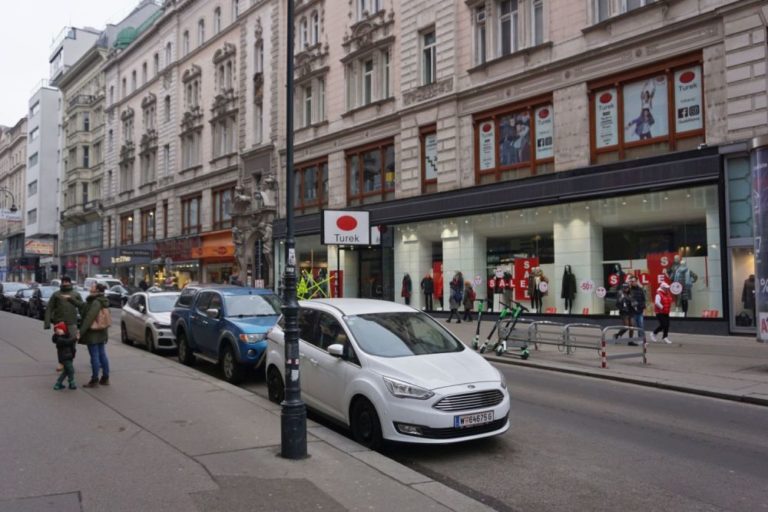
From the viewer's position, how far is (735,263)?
17547 millimetres

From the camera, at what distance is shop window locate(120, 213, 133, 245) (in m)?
55.0

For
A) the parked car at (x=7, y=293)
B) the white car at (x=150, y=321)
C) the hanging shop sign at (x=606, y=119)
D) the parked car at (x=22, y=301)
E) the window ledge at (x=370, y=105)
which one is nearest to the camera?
the white car at (x=150, y=321)

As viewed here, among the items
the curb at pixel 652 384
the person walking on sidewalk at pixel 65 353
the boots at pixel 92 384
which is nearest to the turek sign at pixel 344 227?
the curb at pixel 652 384

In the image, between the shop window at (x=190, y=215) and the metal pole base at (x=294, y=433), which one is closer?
the metal pole base at (x=294, y=433)

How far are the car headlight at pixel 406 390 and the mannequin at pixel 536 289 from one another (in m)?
16.6

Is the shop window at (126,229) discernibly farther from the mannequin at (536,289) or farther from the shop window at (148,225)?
the mannequin at (536,289)

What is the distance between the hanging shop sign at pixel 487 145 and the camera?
24.1 metres

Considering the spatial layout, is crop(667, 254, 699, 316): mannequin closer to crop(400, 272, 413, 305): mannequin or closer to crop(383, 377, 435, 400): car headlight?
crop(400, 272, 413, 305): mannequin

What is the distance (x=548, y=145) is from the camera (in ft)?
73.2

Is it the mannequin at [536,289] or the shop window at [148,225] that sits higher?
the shop window at [148,225]

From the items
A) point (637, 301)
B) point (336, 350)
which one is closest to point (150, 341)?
point (336, 350)

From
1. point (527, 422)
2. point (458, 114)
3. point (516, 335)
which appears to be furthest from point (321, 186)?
point (527, 422)

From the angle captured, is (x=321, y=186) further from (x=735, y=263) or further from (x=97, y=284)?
(x=97, y=284)

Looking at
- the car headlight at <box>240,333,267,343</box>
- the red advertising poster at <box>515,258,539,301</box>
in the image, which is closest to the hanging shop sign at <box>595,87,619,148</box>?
the red advertising poster at <box>515,258,539,301</box>
